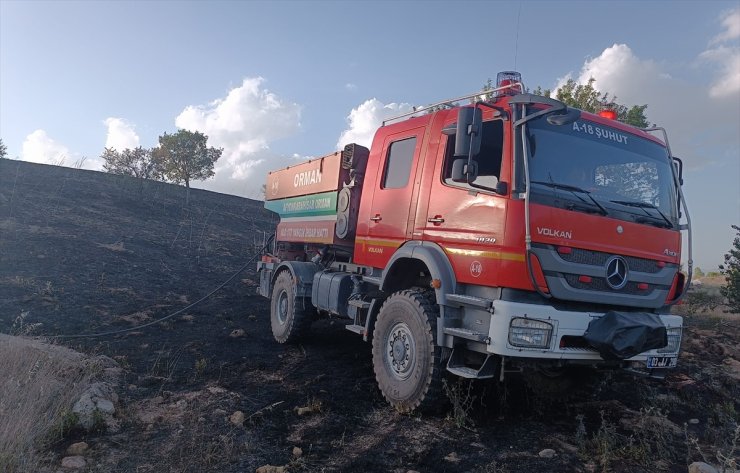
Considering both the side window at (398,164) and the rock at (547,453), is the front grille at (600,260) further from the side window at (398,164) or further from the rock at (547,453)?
the side window at (398,164)

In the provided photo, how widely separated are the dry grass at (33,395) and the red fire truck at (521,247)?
2990 mm

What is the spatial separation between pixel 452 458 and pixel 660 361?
2.17 m

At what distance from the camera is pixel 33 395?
4391 mm

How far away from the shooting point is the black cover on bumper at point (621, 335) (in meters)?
4.25

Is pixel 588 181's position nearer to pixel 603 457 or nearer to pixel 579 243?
pixel 579 243

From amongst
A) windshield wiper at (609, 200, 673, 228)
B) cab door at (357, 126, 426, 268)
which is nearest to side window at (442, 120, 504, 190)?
cab door at (357, 126, 426, 268)

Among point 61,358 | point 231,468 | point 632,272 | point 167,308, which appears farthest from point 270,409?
point 167,308

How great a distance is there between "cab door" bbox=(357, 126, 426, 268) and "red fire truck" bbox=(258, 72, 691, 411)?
22 mm

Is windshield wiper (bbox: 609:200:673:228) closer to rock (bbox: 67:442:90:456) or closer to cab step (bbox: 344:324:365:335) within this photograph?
cab step (bbox: 344:324:365:335)

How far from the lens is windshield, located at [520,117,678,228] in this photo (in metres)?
4.54

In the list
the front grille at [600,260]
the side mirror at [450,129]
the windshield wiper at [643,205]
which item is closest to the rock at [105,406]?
the side mirror at [450,129]

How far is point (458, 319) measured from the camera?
482cm

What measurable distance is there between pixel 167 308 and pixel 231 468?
699 centimetres

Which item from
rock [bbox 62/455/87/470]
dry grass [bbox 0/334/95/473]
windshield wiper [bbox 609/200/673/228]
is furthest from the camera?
windshield wiper [bbox 609/200/673/228]
